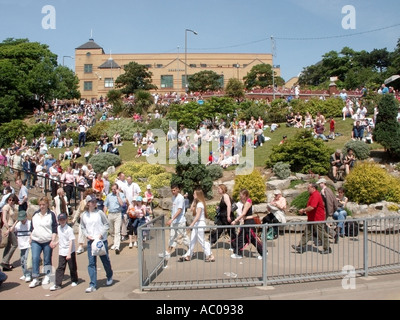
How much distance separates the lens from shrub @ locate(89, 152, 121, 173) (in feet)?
68.3

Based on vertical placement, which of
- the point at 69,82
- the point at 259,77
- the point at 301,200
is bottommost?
the point at 301,200

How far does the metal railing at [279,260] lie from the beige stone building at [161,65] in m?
68.8

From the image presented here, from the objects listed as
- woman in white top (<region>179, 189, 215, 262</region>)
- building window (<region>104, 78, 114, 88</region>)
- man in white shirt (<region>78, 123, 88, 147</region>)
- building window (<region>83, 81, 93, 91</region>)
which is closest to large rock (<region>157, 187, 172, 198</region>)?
woman in white top (<region>179, 189, 215, 262</region>)

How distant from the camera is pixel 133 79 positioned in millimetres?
60719

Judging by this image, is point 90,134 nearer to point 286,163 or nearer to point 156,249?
point 286,163

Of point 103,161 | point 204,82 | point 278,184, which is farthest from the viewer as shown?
point 204,82

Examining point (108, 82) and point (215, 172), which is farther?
point (108, 82)

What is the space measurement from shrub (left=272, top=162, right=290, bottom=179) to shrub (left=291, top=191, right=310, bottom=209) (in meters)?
2.37

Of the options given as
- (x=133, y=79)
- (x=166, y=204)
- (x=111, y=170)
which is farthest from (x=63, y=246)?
(x=133, y=79)

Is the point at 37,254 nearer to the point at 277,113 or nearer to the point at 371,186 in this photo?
the point at 371,186

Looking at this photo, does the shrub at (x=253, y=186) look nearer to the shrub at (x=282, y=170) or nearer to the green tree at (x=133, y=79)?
the shrub at (x=282, y=170)

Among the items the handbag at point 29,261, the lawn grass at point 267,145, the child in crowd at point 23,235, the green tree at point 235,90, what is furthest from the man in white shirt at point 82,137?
the green tree at point 235,90

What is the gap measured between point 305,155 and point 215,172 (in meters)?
3.80

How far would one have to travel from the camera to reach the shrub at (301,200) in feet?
46.4
